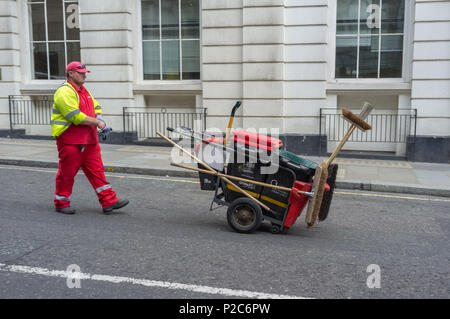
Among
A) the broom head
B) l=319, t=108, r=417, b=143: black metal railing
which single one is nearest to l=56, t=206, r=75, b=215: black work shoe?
the broom head

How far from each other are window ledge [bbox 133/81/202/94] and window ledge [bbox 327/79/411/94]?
372cm

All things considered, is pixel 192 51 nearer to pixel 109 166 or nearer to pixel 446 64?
pixel 109 166

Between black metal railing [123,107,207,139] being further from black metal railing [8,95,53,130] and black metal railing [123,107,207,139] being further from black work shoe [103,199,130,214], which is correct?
black work shoe [103,199,130,214]

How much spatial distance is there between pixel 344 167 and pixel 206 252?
635 cm

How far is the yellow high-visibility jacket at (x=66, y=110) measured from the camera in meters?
5.74

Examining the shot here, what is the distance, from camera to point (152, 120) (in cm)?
1372

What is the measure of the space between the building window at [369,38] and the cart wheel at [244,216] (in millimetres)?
8056

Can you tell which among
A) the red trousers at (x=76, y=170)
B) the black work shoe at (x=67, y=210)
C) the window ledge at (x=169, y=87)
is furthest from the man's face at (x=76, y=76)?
the window ledge at (x=169, y=87)

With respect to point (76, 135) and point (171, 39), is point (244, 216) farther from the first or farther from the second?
point (171, 39)

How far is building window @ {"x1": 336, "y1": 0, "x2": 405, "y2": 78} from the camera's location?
1199cm

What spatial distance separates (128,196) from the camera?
739 cm

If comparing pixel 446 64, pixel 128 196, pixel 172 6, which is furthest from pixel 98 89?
pixel 446 64

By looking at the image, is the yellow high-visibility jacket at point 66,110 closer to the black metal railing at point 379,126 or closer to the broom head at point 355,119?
the broom head at point 355,119
